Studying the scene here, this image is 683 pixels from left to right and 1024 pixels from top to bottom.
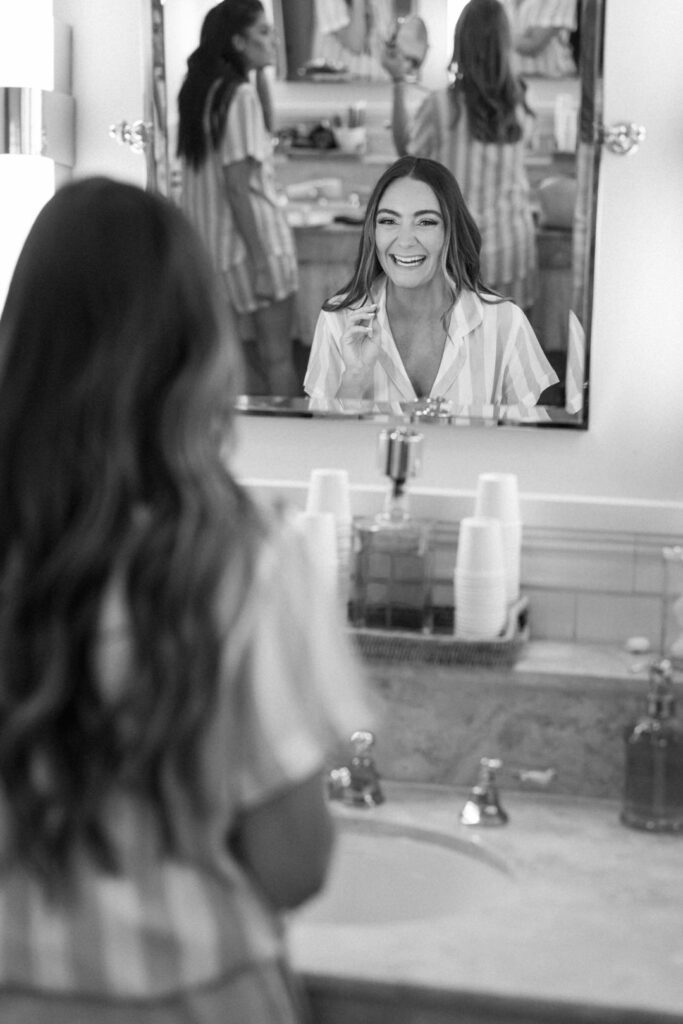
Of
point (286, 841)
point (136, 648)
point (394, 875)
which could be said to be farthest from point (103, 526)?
point (394, 875)

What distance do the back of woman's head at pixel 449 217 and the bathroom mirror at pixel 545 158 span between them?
2 cm

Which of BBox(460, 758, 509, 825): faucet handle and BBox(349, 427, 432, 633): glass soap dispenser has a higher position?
BBox(349, 427, 432, 633): glass soap dispenser

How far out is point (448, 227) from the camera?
1.65 m

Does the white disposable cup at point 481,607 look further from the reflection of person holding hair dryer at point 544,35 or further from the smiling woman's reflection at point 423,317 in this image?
the reflection of person holding hair dryer at point 544,35

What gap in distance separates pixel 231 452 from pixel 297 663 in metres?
0.15

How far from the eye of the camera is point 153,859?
827 mm

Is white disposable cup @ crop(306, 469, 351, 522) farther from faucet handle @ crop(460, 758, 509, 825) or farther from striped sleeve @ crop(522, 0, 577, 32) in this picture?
striped sleeve @ crop(522, 0, 577, 32)

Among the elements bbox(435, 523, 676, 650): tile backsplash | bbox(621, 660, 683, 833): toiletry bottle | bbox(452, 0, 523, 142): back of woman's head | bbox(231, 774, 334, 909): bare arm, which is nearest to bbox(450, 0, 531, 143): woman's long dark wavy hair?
bbox(452, 0, 523, 142): back of woman's head

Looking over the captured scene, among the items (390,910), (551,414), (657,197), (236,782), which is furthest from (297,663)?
(657,197)

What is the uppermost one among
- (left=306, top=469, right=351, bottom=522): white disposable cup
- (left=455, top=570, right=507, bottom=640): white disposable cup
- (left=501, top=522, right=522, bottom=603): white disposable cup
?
(left=306, top=469, right=351, bottom=522): white disposable cup

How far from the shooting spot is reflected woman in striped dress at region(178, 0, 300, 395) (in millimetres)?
1679

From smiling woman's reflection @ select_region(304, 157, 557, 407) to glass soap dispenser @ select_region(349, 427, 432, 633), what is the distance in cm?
12

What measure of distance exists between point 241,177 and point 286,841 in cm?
105

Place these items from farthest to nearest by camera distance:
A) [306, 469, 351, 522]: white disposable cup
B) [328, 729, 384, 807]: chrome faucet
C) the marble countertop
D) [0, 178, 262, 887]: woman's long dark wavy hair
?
[306, 469, 351, 522]: white disposable cup
[328, 729, 384, 807]: chrome faucet
the marble countertop
[0, 178, 262, 887]: woman's long dark wavy hair
